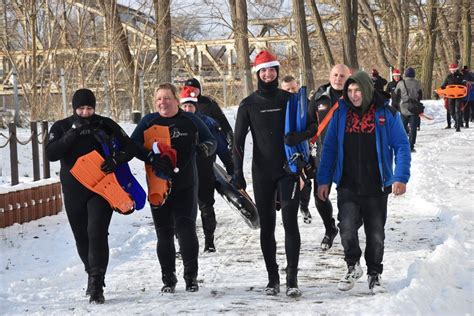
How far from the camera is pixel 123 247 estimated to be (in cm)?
893

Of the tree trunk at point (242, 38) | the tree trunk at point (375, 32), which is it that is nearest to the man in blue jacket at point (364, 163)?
the tree trunk at point (242, 38)

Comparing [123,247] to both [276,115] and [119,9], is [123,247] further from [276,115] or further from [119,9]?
[119,9]

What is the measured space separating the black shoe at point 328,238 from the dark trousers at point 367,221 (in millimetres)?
1845

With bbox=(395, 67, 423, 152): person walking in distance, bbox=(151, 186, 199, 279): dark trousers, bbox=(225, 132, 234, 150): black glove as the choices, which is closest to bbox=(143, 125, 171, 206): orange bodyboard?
bbox=(151, 186, 199, 279): dark trousers

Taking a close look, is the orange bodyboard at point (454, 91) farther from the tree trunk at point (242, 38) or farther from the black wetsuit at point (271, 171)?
the black wetsuit at point (271, 171)

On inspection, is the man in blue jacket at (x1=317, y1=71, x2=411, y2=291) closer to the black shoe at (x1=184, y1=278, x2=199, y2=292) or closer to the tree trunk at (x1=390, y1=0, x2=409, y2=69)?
the black shoe at (x1=184, y1=278, x2=199, y2=292)

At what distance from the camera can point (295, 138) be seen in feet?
20.7

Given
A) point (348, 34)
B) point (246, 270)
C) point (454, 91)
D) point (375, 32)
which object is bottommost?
point (246, 270)

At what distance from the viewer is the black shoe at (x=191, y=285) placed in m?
6.63

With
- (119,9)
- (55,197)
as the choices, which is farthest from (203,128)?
(119,9)

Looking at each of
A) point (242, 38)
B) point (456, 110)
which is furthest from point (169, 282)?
point (242, 38)

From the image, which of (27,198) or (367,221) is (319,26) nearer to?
(27,198)

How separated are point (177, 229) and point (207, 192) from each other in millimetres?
1887

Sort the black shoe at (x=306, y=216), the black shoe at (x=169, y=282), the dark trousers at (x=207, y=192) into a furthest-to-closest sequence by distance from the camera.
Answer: the black shoe at (x=306, y=216) → the dark trousers at (x=207, y=192) → the black shoe at (x=169, y=282)
